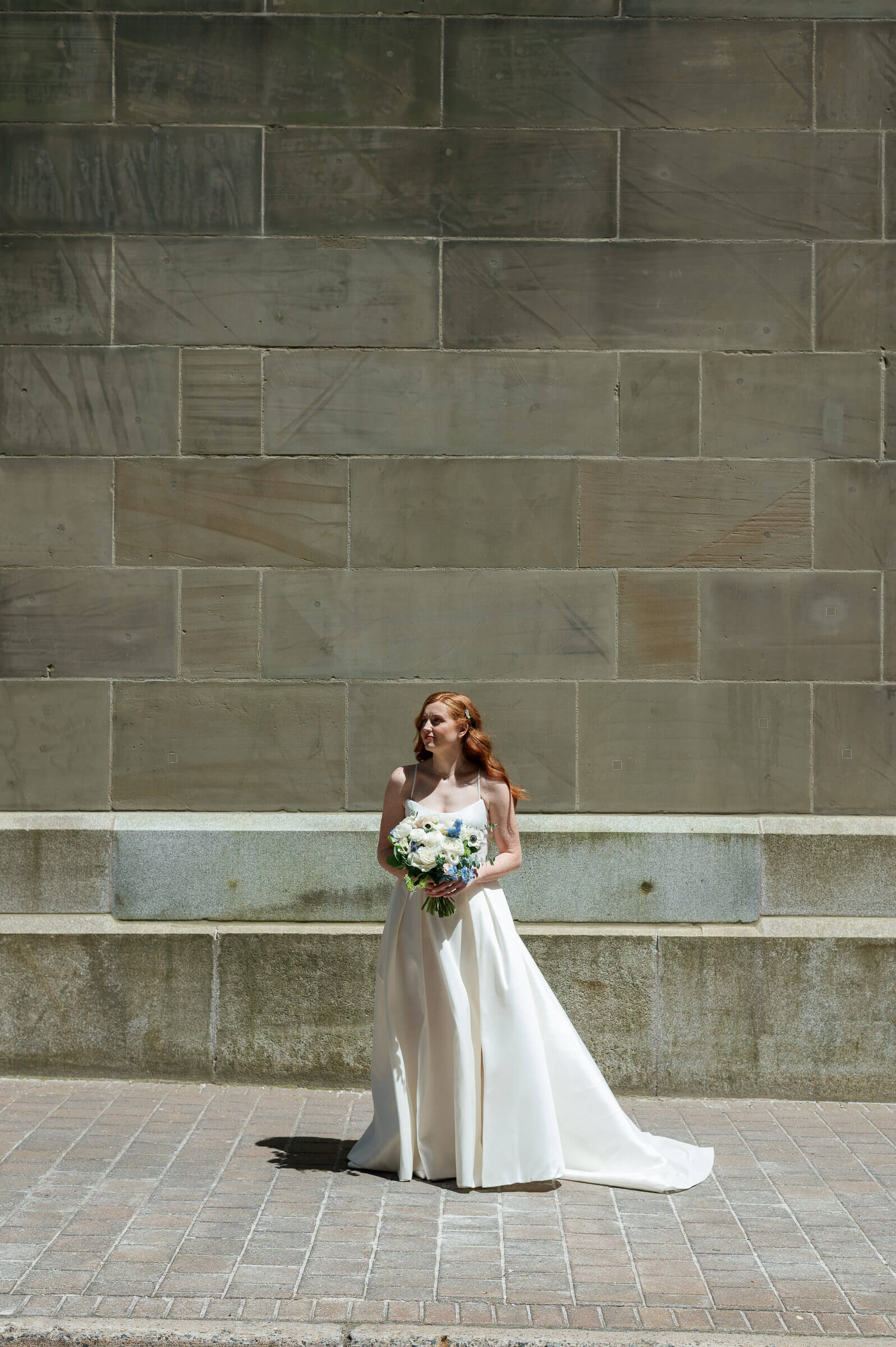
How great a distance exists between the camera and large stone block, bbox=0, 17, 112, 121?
312 inches

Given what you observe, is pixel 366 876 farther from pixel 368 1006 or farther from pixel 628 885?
pixel 628 885

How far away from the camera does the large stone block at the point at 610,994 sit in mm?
7617

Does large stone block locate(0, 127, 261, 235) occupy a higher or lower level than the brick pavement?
higher

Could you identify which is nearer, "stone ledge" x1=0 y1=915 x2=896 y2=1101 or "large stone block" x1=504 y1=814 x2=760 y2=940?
"stone ledge" x1=0 y1=915 x2=896 y2=1101

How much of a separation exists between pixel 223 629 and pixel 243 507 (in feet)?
2.42

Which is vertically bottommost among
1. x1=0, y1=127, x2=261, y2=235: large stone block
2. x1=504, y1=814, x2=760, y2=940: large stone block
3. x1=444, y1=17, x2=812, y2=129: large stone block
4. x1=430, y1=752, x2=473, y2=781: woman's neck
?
x1=504, y1=814, x2=760, y2=940: large stone block

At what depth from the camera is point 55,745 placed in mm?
7926

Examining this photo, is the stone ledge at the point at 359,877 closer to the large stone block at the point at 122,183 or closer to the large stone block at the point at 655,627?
the large stone block at the point at 655,627

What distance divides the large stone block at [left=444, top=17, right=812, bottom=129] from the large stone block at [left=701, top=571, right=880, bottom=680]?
2815 mm

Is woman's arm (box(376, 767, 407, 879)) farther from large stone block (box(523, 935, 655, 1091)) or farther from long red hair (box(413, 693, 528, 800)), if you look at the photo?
large stone block (box(523, 935, 655, 1091))

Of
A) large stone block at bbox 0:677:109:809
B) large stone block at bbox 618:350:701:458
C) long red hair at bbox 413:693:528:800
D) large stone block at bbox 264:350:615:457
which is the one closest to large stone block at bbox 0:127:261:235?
large stone block at bbox 264:350:615:457

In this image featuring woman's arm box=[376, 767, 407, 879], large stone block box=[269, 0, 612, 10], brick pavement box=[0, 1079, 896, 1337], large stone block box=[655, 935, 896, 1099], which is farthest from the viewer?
large stone block box=[269, 0, 612, 10]

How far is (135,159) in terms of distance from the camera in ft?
→ 26.1

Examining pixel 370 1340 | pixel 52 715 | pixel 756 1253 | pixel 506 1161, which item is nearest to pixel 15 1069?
pixel 52 715
